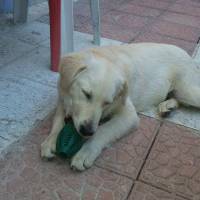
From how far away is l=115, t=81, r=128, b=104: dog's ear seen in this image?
1.82m

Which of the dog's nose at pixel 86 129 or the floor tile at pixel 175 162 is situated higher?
the dog's nose at pixel 86 129

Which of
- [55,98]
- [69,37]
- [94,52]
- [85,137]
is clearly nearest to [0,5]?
[69,37]

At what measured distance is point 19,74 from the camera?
8.32 feet

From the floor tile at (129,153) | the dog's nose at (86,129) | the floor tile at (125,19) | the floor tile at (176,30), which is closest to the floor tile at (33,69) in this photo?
the floor tile at (129,153)

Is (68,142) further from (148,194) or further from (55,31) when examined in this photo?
(55,31)

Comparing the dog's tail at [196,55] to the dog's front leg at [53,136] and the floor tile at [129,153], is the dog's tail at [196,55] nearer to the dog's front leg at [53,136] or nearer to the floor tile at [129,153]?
the floor tile at [129,153]

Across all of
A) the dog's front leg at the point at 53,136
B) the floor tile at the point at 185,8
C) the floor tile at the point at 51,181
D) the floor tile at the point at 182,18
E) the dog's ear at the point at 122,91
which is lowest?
the floor tile at the point at 185,8

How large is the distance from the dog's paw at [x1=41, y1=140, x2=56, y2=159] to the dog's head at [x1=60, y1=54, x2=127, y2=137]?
17 centimetres

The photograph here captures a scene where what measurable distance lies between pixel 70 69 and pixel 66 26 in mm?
871

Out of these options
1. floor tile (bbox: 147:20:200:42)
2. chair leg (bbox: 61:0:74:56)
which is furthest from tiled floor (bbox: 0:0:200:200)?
floor tile (bbox: 147:20:200:42)

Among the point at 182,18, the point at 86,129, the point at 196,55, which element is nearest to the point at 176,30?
the point at 182,18

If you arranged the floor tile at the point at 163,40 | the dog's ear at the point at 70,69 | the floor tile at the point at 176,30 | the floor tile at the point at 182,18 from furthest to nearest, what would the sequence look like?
the floor tile at the point at 182,18, the floor tile at the point at 176,30, the floor tile at the point at 163,40, the dog's ear at the point at 70,69

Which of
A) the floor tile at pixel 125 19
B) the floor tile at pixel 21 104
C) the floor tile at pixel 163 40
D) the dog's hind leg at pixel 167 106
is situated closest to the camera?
the floor tile at pixel 21 104

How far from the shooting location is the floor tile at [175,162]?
5.59 feet
